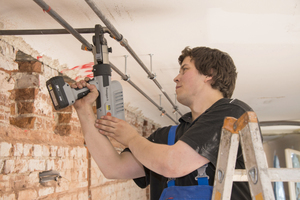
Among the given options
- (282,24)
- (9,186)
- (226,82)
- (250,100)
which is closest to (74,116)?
(9,186)

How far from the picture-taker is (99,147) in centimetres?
131

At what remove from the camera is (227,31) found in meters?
2.05

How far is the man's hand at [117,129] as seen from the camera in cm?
119

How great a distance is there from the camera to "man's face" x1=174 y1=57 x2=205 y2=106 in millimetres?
1340

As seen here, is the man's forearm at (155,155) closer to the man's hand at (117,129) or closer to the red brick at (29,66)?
the man's hand at (117,129)

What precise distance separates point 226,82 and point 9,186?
148 centimetres

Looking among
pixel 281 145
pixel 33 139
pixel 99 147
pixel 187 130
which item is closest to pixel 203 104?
pixel 187 130

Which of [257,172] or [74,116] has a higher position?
[74,116]

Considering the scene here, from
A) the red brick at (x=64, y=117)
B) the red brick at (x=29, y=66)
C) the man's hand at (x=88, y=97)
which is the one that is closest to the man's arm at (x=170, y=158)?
the man's hand at (x=88, y=97)

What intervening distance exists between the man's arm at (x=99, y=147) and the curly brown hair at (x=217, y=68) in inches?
21.2

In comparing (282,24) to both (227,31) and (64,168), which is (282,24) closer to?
(227,31)

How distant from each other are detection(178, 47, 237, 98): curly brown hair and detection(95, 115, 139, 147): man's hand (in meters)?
0.46

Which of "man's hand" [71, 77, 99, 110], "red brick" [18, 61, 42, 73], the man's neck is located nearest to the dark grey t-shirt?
the man's neck

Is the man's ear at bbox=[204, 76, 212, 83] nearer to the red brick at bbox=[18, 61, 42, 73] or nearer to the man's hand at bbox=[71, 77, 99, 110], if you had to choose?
the man's hand at bbox=[71, 77, 99, 110]
